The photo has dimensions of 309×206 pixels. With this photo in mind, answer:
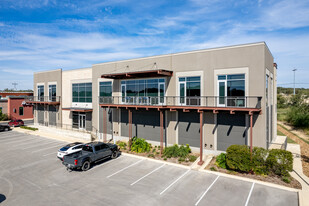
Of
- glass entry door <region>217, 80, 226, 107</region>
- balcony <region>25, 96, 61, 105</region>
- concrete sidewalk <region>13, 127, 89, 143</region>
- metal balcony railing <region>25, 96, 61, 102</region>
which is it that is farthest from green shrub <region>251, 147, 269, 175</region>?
metal balcony railing <region>25, 96, 61, 102</region>

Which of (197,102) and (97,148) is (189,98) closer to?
(197,102)

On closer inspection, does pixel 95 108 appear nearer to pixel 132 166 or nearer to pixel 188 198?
pixel 132 166

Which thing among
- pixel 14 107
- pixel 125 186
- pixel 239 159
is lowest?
pixel 125 186

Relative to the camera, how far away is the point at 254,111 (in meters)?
16.1

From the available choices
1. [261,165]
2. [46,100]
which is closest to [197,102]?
[261,165]

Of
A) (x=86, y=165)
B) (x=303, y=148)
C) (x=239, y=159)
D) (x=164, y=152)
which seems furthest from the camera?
(x=303, y=148)

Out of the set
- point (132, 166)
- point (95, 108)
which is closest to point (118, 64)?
point (95, 108)

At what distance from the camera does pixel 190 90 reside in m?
19.7

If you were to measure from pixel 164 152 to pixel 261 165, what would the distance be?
8.13 m

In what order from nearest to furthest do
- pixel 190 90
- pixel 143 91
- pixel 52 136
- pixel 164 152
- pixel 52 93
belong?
pixel 164 152 < pixel 190 90 < pixel 143 91 < pixel 52 136 < pixel 52 93

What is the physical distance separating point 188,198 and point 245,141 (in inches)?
331

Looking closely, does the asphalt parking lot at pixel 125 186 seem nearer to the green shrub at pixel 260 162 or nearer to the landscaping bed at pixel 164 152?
the landscaping bed at pixel 164 152

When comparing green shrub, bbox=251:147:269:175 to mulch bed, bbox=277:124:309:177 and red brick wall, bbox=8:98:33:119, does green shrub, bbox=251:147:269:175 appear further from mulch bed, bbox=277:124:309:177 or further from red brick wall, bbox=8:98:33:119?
red brick wall, bbox=8:98:33:119

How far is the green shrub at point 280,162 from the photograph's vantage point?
528 inches
